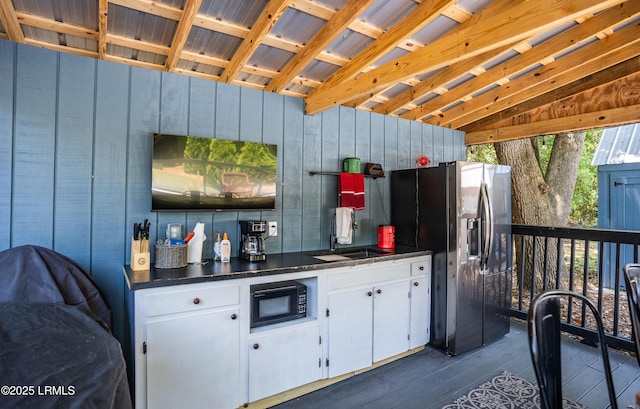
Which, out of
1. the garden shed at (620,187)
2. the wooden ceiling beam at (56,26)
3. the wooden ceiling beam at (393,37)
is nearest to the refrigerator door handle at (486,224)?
the wooden ceiling beam at (393,37)

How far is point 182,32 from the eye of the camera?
2.15 metres

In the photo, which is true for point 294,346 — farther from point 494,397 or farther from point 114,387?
point 494,397

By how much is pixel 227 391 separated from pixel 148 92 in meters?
2.17

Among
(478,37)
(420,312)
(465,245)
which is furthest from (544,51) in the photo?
(420,312)

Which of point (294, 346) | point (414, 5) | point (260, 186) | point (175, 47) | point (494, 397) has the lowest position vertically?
point (494, 397)

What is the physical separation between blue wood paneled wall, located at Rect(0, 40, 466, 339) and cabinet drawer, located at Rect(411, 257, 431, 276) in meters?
1.04

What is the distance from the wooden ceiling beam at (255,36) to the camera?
1997 mm

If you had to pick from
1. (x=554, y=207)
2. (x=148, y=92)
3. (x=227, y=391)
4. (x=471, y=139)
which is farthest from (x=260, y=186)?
(x=554, y=207)

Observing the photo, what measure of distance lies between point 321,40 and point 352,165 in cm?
133

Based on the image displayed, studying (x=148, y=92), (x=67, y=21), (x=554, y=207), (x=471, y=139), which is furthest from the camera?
(x=554, y=207)

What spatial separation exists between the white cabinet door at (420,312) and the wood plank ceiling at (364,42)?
70.4 inches

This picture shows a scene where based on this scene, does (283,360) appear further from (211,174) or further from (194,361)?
(211,174)

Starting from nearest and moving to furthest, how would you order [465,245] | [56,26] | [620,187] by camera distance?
[56,26], [465,245], [620,187]

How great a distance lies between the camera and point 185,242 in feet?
7.97
